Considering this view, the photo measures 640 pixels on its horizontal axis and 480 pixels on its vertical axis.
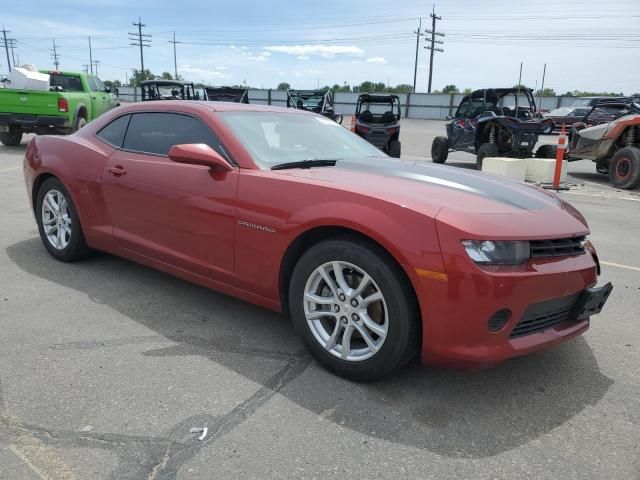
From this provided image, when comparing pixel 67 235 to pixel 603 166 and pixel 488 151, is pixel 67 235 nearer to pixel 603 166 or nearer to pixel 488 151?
pixel 488 151

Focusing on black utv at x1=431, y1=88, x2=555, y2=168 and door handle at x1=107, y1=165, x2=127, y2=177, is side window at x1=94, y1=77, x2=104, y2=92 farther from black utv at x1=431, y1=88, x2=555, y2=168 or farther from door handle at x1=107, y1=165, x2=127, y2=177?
door handle at x1=107, y1=165, x2=127, y2=177

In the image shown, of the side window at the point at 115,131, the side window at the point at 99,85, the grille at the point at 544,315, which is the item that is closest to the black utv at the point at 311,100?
the side window at the point at 99,85

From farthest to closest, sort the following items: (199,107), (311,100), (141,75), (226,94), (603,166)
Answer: (141,75)
(311,100)
(226,94)
(603,166)
(199,107)

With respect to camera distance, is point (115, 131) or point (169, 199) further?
point (115, 131)

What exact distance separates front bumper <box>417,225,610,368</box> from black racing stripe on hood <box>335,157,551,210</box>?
43cm

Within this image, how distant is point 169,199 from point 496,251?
2.17m

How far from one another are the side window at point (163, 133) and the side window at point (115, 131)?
0.23 ft

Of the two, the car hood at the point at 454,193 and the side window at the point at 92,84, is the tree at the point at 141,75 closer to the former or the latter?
the side window at the point at 92,84

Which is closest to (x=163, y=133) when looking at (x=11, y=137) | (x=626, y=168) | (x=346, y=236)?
(x=346, y=236)

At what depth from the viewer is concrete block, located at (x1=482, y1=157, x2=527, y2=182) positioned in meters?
10.4

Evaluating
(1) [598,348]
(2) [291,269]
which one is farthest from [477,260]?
(1) [598,348]

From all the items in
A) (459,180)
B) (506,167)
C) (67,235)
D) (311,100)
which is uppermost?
(311,100)

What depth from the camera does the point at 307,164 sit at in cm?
343

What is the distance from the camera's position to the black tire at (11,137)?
14156mm
